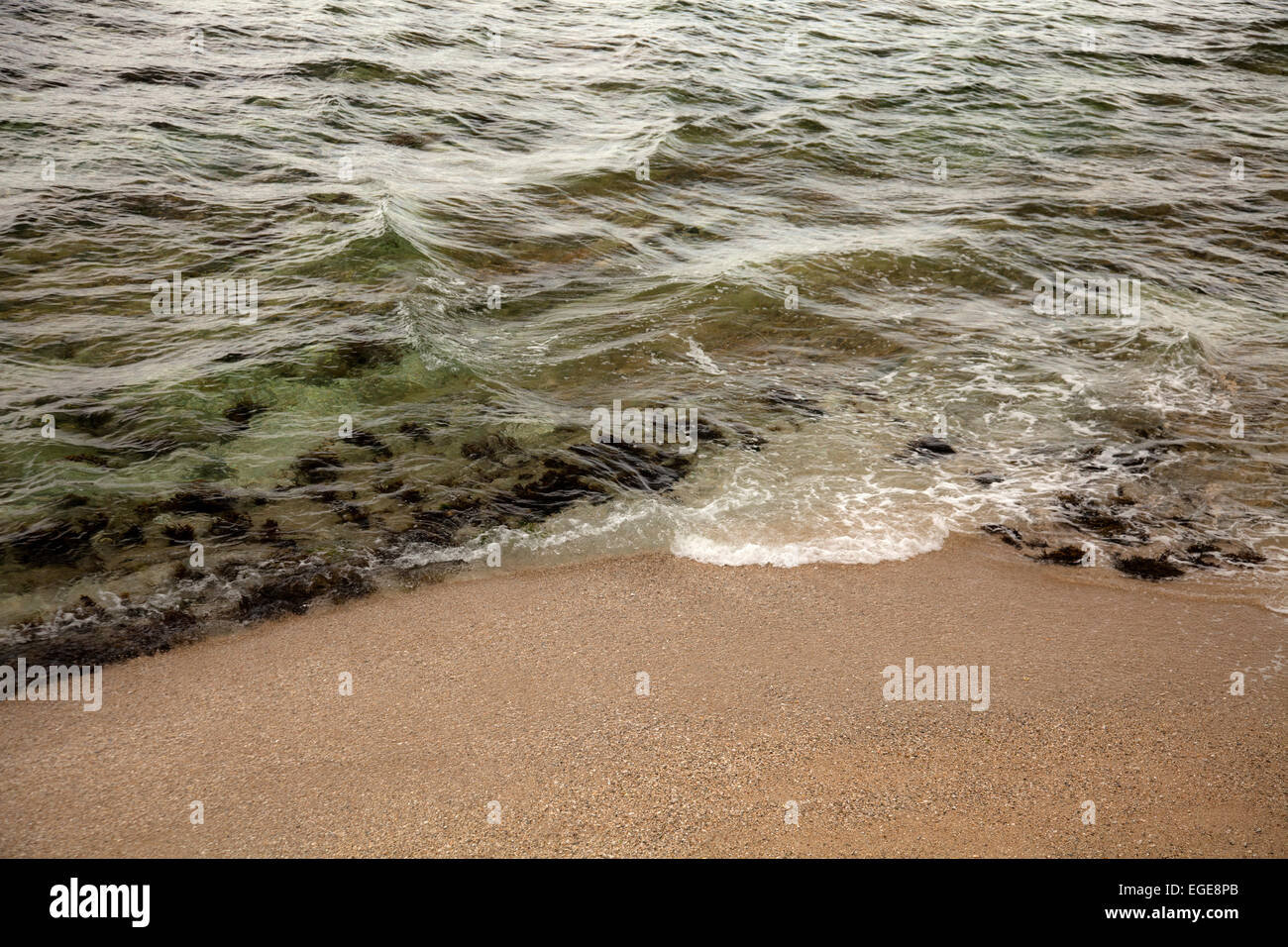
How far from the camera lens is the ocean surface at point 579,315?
6.20 m

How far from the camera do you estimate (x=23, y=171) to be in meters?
10.6

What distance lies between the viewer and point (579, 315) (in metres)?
9.05

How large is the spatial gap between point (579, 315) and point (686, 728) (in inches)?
209

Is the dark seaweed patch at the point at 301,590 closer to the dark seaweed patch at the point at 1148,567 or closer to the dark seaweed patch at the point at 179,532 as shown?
the dark seaweed patch at the point at 179,532

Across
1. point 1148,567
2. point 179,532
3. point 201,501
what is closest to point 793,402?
point 1148,567

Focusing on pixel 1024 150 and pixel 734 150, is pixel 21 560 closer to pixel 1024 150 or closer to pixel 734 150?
pixel 734 150

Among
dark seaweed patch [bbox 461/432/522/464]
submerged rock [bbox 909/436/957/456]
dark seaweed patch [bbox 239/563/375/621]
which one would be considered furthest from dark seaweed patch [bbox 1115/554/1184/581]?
dark seaweed patch [bbox 239/563/375/621]

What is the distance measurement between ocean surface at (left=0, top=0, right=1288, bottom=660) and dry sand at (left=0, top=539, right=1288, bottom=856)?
1.51ft

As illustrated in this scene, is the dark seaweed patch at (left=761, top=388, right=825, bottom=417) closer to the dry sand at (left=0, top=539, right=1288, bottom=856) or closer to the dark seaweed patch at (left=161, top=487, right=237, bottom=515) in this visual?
the dry sand at (left=0, top=539, right=1288, bottom=856)

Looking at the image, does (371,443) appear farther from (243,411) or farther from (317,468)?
(243,411)

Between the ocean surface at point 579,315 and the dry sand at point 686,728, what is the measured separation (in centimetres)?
46

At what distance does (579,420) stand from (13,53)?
12.3m

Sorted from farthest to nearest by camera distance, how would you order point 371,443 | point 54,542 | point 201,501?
point 371,443
point 201,501
point 54,542

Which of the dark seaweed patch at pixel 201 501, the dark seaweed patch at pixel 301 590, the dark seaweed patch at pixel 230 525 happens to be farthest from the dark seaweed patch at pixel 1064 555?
the dark seaweed patch at pixel 201 501
